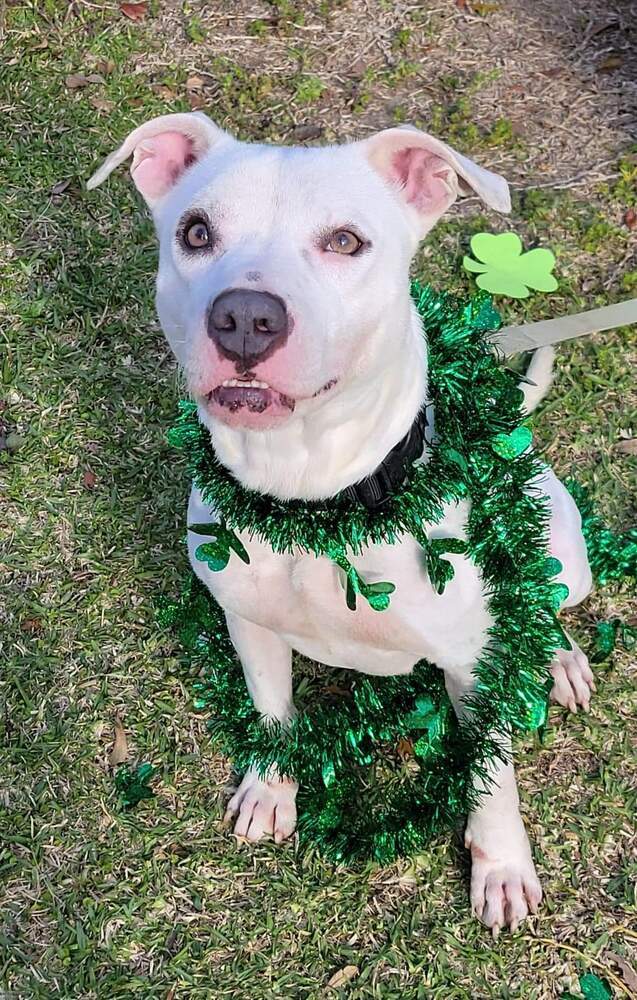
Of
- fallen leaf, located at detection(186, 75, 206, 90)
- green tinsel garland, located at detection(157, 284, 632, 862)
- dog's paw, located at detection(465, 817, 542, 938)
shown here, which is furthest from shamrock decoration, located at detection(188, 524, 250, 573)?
fallen leaf, located at detection(186, 75, 206, 90)

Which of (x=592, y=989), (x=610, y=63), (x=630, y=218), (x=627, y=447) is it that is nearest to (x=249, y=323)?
(x=592, y=989)

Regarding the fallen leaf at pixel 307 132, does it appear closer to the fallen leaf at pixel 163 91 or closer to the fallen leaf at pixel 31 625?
the fallen leaf at pixel 163 91

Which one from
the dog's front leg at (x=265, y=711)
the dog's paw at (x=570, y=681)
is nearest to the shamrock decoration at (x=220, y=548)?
the dog's front leg at (x=265, y=711)

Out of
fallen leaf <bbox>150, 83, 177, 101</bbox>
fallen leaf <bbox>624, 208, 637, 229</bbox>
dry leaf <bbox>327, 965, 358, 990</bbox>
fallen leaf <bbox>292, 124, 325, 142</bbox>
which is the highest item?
fallen leaf <bbox>150, 83, 177, 101</bbox>

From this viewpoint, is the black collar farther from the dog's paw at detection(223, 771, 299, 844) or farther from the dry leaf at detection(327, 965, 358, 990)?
the dry leaf at detection(327, 965, 358, 990)

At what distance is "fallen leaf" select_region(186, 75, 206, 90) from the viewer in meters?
5.34

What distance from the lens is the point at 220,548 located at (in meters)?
2.61

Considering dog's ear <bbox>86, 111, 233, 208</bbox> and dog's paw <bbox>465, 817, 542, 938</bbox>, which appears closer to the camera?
dog's ear <bbox>86, 111, 233, 208</bbox>

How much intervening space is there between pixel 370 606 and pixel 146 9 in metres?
4.37

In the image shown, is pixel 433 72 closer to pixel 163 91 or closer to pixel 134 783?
pixel 163 91

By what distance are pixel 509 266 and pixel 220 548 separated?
2.59 meters

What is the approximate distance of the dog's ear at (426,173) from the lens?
2355mm

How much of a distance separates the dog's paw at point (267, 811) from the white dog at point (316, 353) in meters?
0.44

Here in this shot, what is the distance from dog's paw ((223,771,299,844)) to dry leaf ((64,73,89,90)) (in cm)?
378
